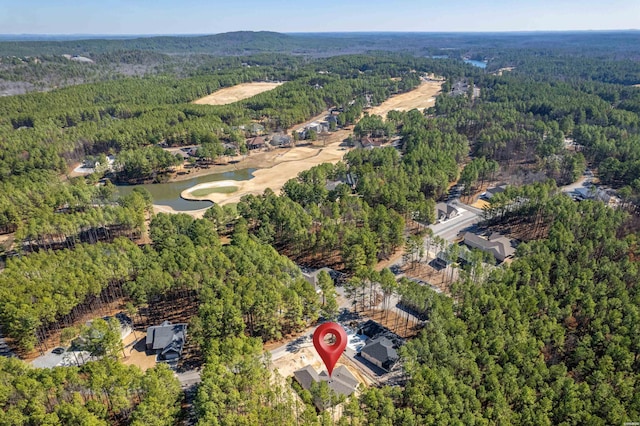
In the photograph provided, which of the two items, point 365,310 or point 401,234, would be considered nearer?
point 365,310

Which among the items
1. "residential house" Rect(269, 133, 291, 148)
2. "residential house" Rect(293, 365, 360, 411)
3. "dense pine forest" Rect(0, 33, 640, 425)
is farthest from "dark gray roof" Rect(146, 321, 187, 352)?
"residential house" Rect(269, 133, 291, 148)

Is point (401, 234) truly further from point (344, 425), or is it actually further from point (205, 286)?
point (344, 425)

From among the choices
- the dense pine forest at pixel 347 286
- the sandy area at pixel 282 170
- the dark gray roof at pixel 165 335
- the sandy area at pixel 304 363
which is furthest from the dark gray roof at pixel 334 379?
the sandy area at pixel 282 170

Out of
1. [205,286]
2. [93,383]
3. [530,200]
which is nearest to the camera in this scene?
[93,383]

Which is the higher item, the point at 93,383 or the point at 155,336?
the point at 93,383

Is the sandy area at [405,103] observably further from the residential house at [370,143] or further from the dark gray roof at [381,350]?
the dark gray roof at [381,350]

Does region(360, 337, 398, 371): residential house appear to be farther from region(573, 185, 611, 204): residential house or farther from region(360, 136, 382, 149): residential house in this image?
region(360, 136, 382, 149): residential house

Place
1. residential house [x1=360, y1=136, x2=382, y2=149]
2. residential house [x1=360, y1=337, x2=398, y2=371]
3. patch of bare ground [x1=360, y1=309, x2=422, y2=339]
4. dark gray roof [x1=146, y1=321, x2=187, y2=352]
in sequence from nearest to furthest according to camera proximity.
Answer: residential house [x1=360, y1=337, x2=398, y2=371] → dark gray roof [x1=146, y1=321, x2=187, y2=352] → patch of bare ground [x1=360, y1=309, x2=422, y2=339] → residential house [x1=360, y1=136, x2=382, y2=149]

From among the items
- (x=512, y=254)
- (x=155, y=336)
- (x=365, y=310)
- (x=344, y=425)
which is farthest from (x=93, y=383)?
(x=512, y=254)
